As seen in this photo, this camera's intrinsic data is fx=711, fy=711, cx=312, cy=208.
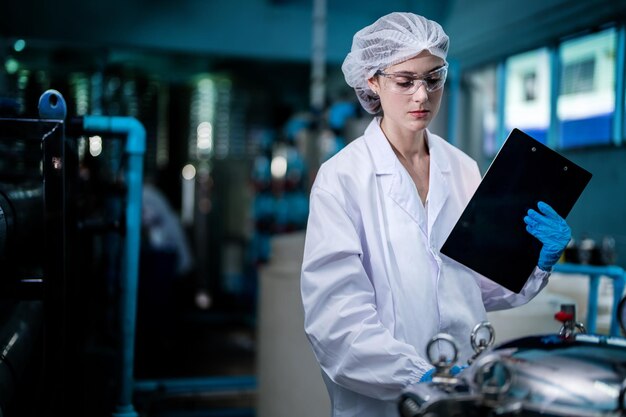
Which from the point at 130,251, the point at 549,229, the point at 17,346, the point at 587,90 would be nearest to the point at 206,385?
the point at 130,251

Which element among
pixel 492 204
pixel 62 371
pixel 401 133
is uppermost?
pixel 401 133

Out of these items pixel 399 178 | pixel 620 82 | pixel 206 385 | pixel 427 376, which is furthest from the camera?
pixel 206 385

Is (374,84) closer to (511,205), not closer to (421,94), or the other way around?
(421,94)

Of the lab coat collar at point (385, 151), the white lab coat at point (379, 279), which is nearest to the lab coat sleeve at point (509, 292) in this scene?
the white lab coat at point (379, 279)

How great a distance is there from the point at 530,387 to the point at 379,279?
0.40m

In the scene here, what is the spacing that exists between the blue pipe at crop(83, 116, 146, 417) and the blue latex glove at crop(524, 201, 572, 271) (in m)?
0.99

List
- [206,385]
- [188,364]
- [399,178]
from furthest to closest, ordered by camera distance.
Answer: [188,364]
[206,385]
[399,178]

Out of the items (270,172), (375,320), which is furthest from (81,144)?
(270,172)

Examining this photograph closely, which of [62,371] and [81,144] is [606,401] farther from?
[81,144]

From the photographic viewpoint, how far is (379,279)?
1253 mm

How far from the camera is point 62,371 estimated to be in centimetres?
136

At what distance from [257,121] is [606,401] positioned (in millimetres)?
5603

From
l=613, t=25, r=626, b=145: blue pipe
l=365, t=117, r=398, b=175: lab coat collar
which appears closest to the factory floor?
l=365, t=117, r=398, b=175: lab coat collar

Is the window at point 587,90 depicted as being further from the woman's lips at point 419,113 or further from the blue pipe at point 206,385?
the blue pipe at point 206,385
